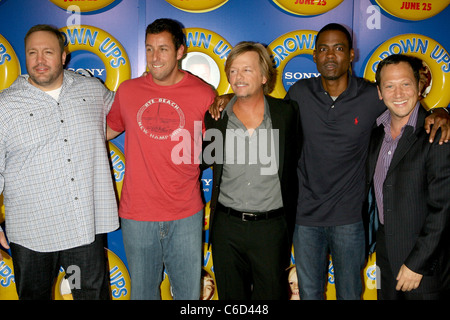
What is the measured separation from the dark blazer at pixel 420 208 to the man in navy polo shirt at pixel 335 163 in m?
0.35

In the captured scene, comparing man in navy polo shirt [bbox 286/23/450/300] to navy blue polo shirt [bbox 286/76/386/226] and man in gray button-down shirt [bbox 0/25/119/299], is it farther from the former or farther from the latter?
man in gray button-down shirt [bbox 0/25/119/299]

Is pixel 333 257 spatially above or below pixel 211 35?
below

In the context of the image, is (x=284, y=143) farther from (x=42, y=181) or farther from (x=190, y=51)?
(x=42, y=181)

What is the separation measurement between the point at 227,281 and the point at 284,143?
0.88 m

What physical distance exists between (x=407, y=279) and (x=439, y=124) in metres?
0.78

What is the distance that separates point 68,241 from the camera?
2275 millimetres

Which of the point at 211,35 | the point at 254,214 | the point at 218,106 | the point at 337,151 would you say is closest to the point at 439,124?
the point at 337,151

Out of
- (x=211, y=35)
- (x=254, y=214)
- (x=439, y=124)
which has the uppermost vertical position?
(x=211, y=35)

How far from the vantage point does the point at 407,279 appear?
192cm

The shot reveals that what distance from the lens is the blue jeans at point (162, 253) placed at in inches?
93.5

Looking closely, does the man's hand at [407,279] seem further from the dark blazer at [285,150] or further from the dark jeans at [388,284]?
the dark blazer at [285,150]

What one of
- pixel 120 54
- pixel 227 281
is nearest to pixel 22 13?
pixel 120 54

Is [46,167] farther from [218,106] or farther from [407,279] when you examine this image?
[407,279]

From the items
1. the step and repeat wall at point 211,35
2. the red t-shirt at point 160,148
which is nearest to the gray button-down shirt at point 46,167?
the red t-shirt at point 160,148
